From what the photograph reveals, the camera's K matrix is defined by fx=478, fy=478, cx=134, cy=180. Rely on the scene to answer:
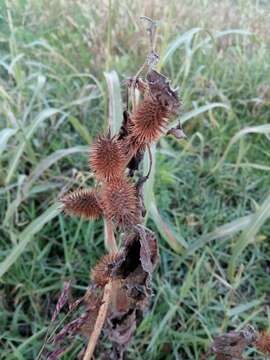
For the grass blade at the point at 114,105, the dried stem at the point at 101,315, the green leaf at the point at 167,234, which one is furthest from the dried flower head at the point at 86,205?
the green leaf at the point at 167,234

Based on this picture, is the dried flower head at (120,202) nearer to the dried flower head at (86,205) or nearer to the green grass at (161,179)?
the dried flower head at (86,205)

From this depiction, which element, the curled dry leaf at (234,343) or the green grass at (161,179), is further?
the green grass at (161,179)

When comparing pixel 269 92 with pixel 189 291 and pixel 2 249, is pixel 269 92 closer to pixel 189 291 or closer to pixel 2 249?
pixel 189 291

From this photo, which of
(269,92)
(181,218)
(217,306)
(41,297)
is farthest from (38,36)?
(217,306)

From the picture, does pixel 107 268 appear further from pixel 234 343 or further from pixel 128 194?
pixel 234 343

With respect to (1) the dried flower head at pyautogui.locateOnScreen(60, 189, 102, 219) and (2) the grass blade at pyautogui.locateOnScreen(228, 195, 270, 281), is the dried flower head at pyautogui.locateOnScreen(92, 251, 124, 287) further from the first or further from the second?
(2) the grass blade at pyautogui.locateOnScreen(228, 195, 270, 281)
